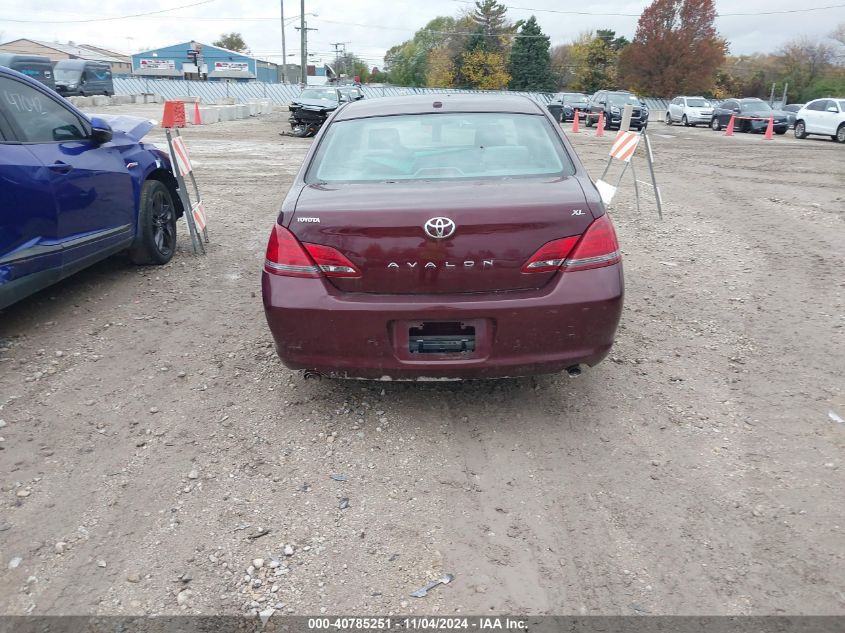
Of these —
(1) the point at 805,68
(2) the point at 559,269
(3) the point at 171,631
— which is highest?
(1) the point at 805,68

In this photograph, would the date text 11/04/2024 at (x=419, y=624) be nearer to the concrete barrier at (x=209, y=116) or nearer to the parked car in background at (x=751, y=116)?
the concrete barrier at (x=209, y=116)

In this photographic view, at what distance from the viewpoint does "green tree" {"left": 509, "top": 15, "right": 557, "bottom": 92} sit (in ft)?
241

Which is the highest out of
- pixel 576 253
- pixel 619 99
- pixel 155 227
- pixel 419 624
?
pixel 619 99

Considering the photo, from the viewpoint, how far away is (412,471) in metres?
3.19

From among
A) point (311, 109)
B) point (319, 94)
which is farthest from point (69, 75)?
point (311, 109)

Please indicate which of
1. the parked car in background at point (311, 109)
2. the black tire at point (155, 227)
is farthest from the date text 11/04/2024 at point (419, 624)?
the parked car in background at point (311, 109)

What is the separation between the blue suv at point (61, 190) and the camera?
166 inches

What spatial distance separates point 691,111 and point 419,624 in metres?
37.6

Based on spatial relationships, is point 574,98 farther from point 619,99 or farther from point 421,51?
point 421,51

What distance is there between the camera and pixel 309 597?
2.41 meters

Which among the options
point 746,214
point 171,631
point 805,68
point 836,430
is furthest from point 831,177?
point 805,68

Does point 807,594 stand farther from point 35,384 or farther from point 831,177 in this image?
point 831,177

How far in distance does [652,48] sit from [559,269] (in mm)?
66812

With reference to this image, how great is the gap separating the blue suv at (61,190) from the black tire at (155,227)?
12 millimetres
